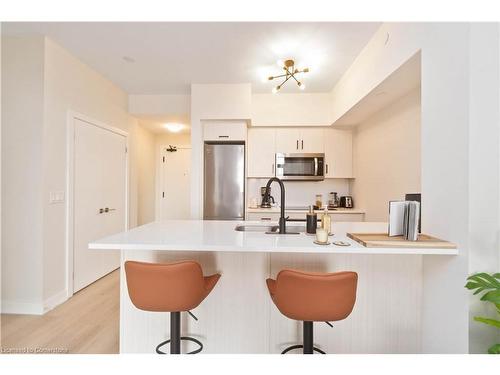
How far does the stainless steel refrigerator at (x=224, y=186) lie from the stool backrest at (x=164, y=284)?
2.26 meters

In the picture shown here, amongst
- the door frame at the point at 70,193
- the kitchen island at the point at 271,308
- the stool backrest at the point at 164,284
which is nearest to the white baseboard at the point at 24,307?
the door frame at the point at 70,193

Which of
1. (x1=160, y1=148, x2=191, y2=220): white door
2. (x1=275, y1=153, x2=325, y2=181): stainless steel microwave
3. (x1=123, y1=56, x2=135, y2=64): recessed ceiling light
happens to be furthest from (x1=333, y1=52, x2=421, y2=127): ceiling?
(x1=160, y1=148, x2=191, y2=220): white door

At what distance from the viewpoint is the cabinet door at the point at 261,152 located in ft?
13.5

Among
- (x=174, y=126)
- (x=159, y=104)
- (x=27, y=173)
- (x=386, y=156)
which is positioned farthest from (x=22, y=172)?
(x=386, y=156)

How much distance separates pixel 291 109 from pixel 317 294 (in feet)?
10.5

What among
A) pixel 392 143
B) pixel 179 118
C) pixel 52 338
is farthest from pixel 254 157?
pixel 52 338

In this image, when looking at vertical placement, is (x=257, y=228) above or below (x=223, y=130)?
below

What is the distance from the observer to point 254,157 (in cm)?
414

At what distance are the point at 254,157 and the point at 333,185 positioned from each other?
1395 mm

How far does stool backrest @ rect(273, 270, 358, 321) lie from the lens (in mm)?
1256

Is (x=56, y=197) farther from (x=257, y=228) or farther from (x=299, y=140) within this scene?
(x=299, y=140)

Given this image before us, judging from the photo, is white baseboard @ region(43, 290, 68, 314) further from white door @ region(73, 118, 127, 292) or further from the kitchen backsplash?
the kitchen backsplash

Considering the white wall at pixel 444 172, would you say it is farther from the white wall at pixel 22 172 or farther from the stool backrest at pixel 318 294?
the white wall at pixel 22 172

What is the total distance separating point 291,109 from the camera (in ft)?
13.1
